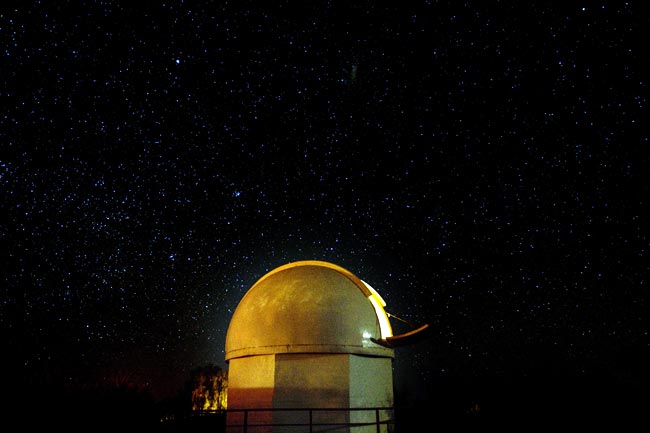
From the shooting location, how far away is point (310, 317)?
10656 millimetres

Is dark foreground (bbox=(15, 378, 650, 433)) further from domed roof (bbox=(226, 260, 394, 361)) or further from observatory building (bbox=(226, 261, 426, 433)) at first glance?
domed roof (bbox=(226, 260, 394, 361))

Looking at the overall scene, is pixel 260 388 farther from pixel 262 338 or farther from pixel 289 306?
pixel 289 306

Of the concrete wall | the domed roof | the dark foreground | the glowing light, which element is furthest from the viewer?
the glowing light

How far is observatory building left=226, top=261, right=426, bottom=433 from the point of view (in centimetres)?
1016

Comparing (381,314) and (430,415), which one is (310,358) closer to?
(381,314)

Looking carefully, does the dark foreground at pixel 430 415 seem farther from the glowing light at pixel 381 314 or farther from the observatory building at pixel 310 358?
the glowing light at pixel 381 314

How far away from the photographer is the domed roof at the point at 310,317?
10484 millimetres

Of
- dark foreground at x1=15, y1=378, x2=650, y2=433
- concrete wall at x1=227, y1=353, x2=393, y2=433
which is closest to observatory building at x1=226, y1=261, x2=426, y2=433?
concrete wall at x1=227, y1=353, x2=393, y2=433

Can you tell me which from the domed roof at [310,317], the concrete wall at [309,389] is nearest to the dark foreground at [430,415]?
the concrete wall at [309,389]

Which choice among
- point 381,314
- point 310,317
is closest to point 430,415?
point 381,314

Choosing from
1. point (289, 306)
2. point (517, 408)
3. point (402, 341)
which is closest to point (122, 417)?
point (289, 306)

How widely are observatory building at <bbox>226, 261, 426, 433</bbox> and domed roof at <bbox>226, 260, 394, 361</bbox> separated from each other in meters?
0.02

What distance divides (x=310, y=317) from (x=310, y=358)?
897 mm

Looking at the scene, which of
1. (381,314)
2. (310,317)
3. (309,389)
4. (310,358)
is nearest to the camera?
(309,389)
